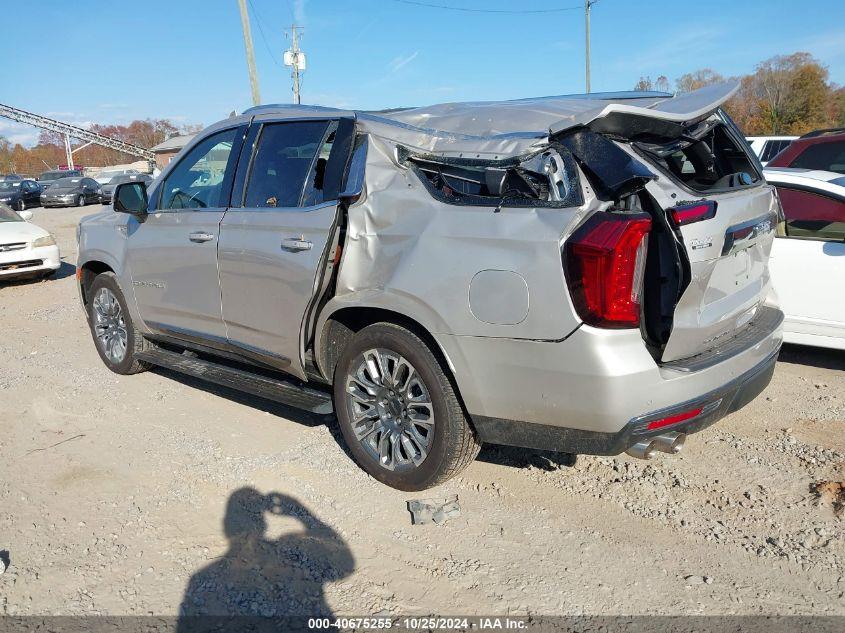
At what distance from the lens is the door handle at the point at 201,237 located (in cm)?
443

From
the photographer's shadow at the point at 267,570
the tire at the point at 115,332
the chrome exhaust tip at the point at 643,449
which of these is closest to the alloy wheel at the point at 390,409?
the photographer's shadow at the point at 267,570

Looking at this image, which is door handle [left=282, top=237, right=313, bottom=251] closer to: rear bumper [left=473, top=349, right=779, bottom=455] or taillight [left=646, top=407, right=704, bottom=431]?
rear bumper [left=473, top=349, right=779, bottom=455]

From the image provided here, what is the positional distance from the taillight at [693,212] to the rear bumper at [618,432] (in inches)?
30.9

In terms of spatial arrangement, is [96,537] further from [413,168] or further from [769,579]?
[769,579]

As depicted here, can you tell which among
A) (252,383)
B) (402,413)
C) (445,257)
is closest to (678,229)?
(445,257)

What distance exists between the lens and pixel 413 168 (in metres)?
3.46

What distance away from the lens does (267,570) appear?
→ 304cm

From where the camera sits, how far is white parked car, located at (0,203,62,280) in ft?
34.9

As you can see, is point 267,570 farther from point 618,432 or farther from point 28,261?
point 28,261

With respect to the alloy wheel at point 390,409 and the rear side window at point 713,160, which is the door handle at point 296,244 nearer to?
the alloy wheel at point 390,409

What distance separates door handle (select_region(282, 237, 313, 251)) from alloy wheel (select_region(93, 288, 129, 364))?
7.84 ft

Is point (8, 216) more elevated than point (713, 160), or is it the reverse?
point (713, 160)

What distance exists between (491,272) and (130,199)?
322 centimetres

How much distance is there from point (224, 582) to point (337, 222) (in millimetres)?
1829
